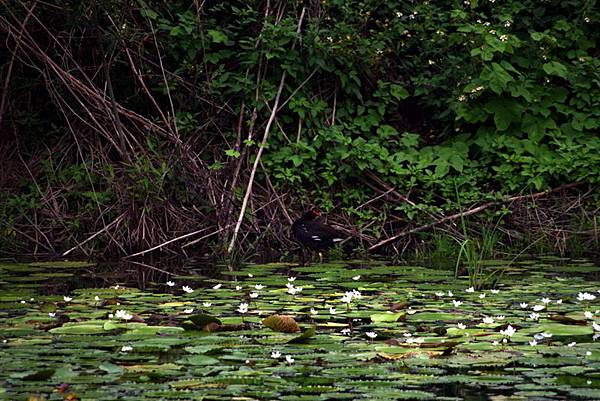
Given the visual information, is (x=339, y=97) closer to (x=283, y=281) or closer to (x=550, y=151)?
(x=550, y=151)

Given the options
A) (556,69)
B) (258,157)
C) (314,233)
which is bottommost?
(314,233)

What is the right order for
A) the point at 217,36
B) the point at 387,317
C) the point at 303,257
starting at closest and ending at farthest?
the point at 387,317 < the point at 303,257 < the point at 217,36

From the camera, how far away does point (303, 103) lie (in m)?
10.8

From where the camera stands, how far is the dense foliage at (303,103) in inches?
409

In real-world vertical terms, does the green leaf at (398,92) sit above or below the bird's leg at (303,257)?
above

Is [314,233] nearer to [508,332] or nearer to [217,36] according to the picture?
[217,36]

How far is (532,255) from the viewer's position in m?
9.60

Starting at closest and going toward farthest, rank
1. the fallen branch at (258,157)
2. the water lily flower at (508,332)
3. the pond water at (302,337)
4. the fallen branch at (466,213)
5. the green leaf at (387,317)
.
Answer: the pond water at (302,337) < the water lily flower at (508,332) < the green leaf at (387,317) < the fallen branch at (258,157) < the fallen branch at (466,213)

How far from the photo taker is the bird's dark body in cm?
944

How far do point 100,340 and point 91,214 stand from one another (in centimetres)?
488

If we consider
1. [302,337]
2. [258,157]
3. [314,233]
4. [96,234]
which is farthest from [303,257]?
[302,337]

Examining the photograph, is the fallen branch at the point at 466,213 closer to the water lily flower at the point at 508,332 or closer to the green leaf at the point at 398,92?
the green leaf at the point at 398,92

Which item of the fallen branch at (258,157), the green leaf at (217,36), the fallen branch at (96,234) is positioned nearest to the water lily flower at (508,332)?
the fallen branch at (258,157)

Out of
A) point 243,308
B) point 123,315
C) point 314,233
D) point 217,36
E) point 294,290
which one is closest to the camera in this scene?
point 123,315
